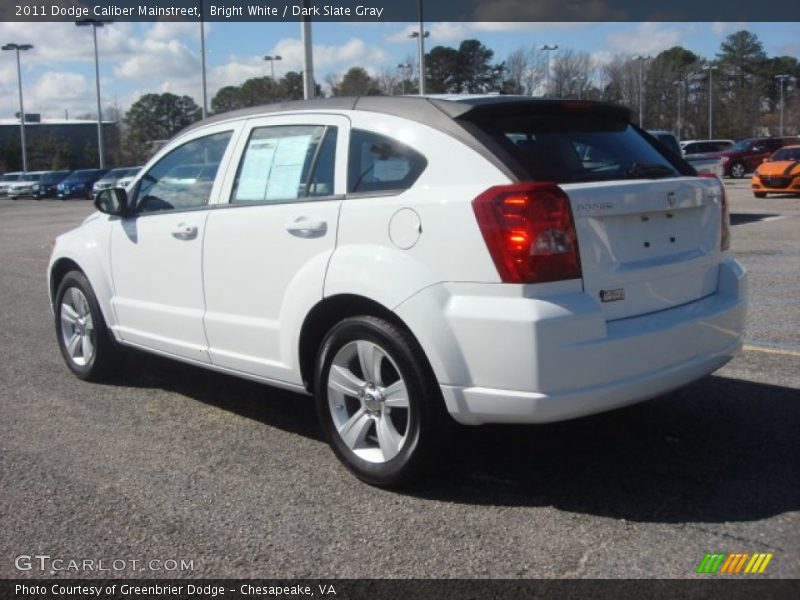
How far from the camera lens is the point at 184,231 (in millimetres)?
5203

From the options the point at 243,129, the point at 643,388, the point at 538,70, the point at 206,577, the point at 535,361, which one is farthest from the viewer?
the point at 538,70

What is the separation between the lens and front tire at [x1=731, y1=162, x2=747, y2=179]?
123 ft

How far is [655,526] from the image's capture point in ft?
12.1

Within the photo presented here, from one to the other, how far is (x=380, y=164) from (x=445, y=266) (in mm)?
753

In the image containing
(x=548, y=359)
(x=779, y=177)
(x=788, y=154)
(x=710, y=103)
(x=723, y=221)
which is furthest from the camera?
(x=710, y=103)

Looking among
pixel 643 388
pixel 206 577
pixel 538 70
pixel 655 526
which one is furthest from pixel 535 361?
pixel 538 70

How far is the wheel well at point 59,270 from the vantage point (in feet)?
21.1

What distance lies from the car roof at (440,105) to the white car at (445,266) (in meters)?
0.01

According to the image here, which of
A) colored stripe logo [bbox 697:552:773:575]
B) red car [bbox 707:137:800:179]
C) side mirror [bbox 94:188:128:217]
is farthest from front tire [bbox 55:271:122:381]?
red car [bbox 707:137:800:179]

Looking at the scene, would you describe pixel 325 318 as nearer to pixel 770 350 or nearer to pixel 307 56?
pixel 770 350

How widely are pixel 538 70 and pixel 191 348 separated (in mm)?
36939

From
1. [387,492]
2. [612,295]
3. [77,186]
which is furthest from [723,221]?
[77,186]

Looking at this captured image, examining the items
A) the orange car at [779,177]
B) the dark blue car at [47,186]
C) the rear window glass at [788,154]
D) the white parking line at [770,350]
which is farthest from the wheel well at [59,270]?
the dark blue car at [47,186]

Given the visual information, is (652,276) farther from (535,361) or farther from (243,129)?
(243,129)
